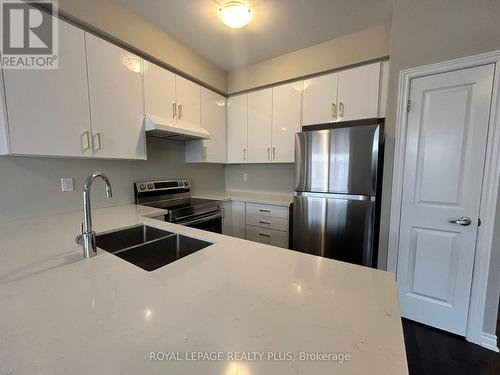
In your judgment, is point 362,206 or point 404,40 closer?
point 404,40

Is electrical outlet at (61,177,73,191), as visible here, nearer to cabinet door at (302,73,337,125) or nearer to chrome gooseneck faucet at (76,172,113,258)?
chrome gooseneck faucet at (76,172,113,258)

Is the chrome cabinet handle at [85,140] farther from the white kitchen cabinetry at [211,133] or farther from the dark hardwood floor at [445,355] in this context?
the dark hardwood floor at [445,355]

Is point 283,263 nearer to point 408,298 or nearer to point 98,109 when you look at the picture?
point 408,298

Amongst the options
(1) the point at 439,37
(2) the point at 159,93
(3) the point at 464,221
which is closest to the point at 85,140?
(2) the point at 159,93

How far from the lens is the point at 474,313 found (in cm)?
155

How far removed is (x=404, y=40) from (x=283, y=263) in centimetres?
199

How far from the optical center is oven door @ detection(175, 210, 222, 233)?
213 centimetres

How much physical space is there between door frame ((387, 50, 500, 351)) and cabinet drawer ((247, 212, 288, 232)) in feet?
3.73

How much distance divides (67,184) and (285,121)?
7.47 ft

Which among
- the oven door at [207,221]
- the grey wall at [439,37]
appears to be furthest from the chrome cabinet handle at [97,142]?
the grey wall at [439,37]

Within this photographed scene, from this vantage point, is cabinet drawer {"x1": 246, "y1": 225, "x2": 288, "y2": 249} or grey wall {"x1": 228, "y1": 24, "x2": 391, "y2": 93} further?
cabinet drawer {"x1": 246, "y1": 225, "x2": 288, "y2": 249}

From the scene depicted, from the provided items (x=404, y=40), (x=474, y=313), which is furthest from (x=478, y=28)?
(x=474, y=313)

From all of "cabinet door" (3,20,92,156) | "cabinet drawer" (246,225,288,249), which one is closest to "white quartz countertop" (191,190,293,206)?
"cabinet drawer" (246,225,288,249)

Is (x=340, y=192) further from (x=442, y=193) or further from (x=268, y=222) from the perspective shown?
(x=268, y=222)
